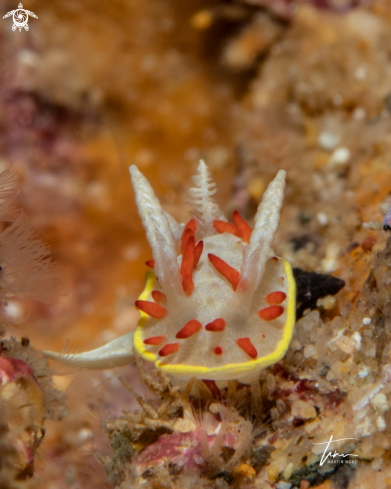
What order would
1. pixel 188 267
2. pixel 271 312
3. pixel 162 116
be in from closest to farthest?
pixel 271 312
pixel 188 267
pixel 162 116

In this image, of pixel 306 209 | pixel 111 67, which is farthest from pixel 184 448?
pixel 111 67

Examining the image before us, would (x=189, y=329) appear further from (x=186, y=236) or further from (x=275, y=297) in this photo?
(x=186, y=236)

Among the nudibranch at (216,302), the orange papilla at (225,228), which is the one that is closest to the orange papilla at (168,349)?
the nudibranch at (216,302)

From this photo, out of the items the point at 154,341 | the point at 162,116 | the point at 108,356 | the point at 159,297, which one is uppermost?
the point at 162,116

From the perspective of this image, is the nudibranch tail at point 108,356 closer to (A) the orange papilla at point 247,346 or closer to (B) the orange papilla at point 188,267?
(B) the orange papilla at point 188,267

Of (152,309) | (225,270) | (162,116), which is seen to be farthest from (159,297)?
(162,116)

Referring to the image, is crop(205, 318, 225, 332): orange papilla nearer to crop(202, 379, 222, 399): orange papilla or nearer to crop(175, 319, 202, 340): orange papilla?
crop(175, 319, 202, 340): orange papilla
